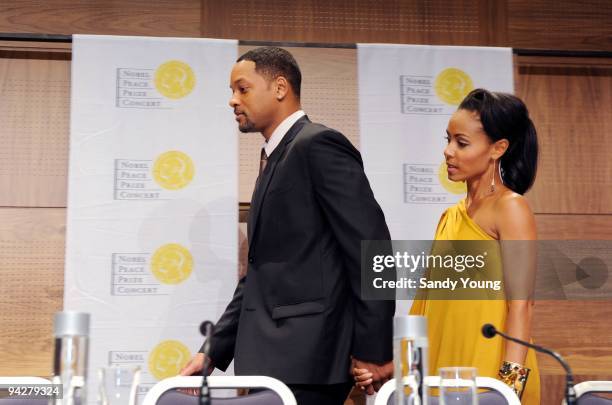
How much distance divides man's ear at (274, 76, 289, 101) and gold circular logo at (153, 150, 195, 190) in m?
0.64

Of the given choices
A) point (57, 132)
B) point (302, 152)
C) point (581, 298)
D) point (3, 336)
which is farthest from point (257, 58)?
point (581, 298)

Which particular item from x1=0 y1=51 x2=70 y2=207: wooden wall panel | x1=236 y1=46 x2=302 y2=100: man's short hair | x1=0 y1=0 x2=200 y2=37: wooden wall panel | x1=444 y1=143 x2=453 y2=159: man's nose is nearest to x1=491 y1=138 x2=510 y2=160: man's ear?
x1=444 y1=143 x2=453 y2=159: man's nose

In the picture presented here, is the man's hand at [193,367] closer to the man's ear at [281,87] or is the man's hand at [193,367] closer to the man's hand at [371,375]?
the man's hand at [371,375]

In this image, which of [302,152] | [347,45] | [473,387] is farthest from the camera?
[347,45]

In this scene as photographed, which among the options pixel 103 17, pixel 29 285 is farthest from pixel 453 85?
pixel 29 285

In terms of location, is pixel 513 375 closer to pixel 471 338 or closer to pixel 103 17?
pixel 471 338

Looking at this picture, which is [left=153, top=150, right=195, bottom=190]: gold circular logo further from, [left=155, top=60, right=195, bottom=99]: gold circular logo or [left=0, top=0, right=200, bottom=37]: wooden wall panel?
[left=0, top=0, right=200, bottom=37]: wooden wall panel

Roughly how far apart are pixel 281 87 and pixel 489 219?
95 cm

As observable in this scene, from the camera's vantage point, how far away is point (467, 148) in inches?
138

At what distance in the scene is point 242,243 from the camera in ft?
12.1

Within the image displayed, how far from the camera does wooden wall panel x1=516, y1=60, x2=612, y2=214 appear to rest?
4035mm

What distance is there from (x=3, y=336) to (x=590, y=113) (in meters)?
2.89

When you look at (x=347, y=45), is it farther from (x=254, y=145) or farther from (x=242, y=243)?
(x=242, y=243)

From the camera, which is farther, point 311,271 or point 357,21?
point 357,21
